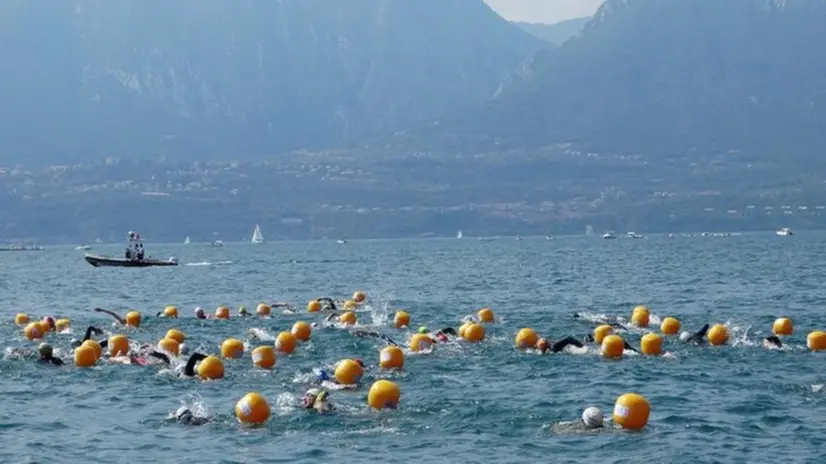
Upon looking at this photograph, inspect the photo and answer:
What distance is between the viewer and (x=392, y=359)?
128 ft

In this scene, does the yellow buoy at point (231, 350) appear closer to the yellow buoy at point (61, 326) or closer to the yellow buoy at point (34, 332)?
the yellow buoy at point (34, 332)

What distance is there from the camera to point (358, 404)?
3306 centimetres

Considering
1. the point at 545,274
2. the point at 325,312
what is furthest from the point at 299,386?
the point at 545,274

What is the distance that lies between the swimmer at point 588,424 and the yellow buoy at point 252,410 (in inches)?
260

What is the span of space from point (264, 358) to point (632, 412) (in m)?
13.6

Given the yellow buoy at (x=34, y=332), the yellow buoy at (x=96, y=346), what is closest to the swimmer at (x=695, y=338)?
the yellow buoy at (x=96, y=346)

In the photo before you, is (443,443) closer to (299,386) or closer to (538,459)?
(538,459)

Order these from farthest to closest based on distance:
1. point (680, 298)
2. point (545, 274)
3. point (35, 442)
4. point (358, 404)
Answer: point (545, 274)
point (680, 298)
point (358, 404)
point (35, 442)

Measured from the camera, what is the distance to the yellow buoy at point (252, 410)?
101 feet

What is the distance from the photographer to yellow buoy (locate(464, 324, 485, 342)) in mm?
46031

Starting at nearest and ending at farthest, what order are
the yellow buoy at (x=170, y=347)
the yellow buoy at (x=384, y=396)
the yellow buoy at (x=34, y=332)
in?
1. the yellow buoy at (x=384, y=396)
2. the yellow buoy at (x=170, y=347)
3. the yellow buoy at (x=34, y=332)

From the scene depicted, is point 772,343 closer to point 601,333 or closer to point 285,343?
point 601,333

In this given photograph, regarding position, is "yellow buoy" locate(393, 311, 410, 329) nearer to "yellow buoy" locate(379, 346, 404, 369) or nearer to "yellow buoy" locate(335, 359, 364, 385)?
"yellow buoy" locate(379, 346, 404, 369)

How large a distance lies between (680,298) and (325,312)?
2120cm
